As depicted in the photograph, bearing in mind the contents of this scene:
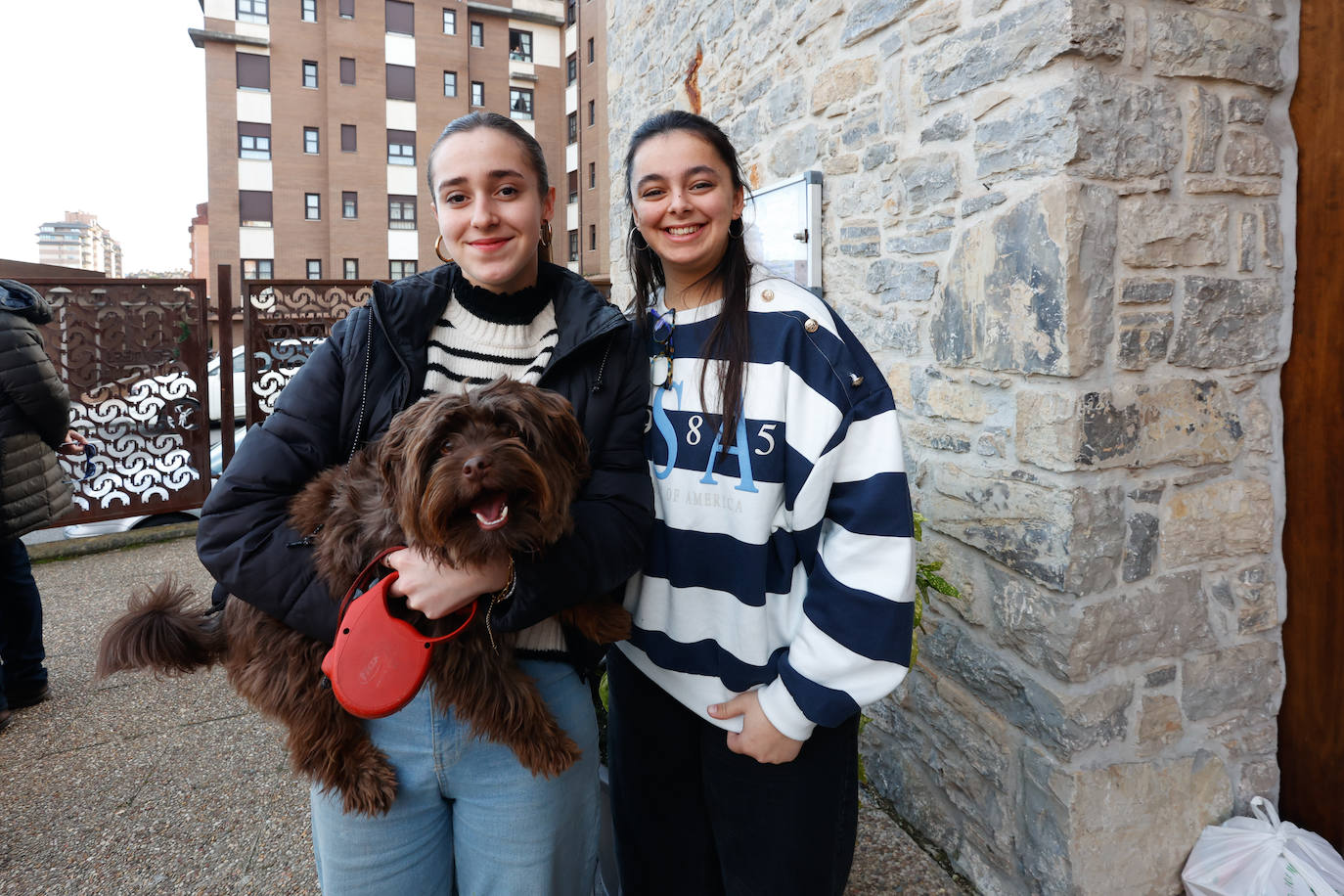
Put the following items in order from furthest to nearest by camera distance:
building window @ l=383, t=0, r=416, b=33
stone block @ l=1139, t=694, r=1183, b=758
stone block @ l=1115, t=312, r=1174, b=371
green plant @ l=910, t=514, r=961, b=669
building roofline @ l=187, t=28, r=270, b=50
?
1. building window @ l=383, t=0, r=416, b=33
2. building roofline @ l=187, t=28, r=270, b=50
3. green plant @ l=910, t=514, r=961, b=669
4. stone block @ l=1139, t=694, r=1183, b=758
5. stone block @ l=1115, t=312, r=1174, b=371

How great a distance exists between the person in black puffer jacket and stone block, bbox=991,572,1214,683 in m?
4.82

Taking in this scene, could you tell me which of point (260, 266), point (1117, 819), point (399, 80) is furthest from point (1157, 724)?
point (399, 80)

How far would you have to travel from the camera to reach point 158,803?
326 centimetres

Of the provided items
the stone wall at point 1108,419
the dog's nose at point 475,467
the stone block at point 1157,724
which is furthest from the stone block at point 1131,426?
the dog's nose at point 475,467

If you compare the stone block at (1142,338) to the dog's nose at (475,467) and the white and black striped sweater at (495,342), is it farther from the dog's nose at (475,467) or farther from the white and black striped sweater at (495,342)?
the dog's nose at (475,467)

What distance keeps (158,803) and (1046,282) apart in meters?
4.15

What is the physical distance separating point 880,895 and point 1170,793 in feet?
3.43

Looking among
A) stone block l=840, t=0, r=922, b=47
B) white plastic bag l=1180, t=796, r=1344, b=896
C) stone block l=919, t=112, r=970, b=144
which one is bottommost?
white plastic bag l=1180, t=796, r=1344, b=896

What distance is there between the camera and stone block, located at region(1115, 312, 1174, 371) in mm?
2299

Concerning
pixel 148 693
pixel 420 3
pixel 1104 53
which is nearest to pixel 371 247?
pixel 420 3

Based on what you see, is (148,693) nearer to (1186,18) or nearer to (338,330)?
(338,330)

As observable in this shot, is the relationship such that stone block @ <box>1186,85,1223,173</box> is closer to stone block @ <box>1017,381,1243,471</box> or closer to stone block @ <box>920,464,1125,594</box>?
stone block @ <box>1017,381,1243,471</box>

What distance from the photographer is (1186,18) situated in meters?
2.29

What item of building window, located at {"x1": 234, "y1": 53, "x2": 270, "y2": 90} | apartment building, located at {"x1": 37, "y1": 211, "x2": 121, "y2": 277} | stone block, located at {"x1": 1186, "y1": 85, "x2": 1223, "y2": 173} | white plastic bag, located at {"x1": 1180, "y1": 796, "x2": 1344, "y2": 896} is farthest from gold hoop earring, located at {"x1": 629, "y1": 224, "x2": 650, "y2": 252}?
apartment building, located at {"x1": 37, "y1": 211, "x2": 121, "y2": 277}
